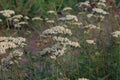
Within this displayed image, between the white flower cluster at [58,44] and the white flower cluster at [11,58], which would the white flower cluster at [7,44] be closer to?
the white flower cluster at [11,58]

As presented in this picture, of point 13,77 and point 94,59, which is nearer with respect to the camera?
point 13,77

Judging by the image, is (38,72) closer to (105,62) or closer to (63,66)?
(63,66)

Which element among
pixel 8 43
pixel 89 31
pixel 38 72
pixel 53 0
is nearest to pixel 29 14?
pixel 53 0

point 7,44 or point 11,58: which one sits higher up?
point 7,44

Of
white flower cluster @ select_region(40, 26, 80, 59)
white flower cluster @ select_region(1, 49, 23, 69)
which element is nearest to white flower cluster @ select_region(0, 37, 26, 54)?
white flower cluster @ select_region(1, 49, 23, 69)

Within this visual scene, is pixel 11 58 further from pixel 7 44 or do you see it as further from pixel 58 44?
pixel 58 44

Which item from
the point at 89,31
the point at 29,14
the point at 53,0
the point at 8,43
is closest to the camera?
the point at 8,43

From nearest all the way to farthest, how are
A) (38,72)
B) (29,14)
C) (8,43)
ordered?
(8,43) → (38,72) → (29,14)

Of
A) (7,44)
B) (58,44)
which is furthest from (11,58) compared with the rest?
(58,44)

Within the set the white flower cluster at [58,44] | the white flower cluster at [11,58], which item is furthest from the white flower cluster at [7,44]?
the white flower cluster at [58,44]

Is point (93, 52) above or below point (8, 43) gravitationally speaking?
below

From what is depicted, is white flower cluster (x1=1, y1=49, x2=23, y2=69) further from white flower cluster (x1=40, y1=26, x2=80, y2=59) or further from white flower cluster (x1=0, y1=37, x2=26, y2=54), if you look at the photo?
white flower cluster (x1=40, y1=26, x2=80, y2=59)
